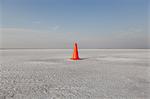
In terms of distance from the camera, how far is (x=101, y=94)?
2.44 meters

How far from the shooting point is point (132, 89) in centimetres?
269

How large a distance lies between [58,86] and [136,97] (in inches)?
59.8

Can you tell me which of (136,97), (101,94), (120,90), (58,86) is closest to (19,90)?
(58,86)

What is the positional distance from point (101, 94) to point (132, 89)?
0.70m

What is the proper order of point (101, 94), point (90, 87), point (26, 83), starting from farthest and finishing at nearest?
1. point (26, 83)
2. point (90, 87)
3. point (101, 94)

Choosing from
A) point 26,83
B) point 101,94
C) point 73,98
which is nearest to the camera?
point 73,98

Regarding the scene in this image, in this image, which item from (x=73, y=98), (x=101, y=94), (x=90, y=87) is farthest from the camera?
(x=90, y=87)

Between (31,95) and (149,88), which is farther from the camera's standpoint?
(149,88)

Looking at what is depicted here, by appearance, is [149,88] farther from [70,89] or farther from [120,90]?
[70,89]

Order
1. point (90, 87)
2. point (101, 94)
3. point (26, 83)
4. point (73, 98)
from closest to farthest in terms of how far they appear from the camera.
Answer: point (73, 98)
point (101, 94)
point (90, 87)
point (26, 83)

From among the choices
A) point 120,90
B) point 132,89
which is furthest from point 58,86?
point 132,89

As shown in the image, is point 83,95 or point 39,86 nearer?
point 83,95

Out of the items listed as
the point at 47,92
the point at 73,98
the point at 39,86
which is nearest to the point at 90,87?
the point at 73,98

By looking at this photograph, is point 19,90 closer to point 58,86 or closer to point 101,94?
point 58,86
